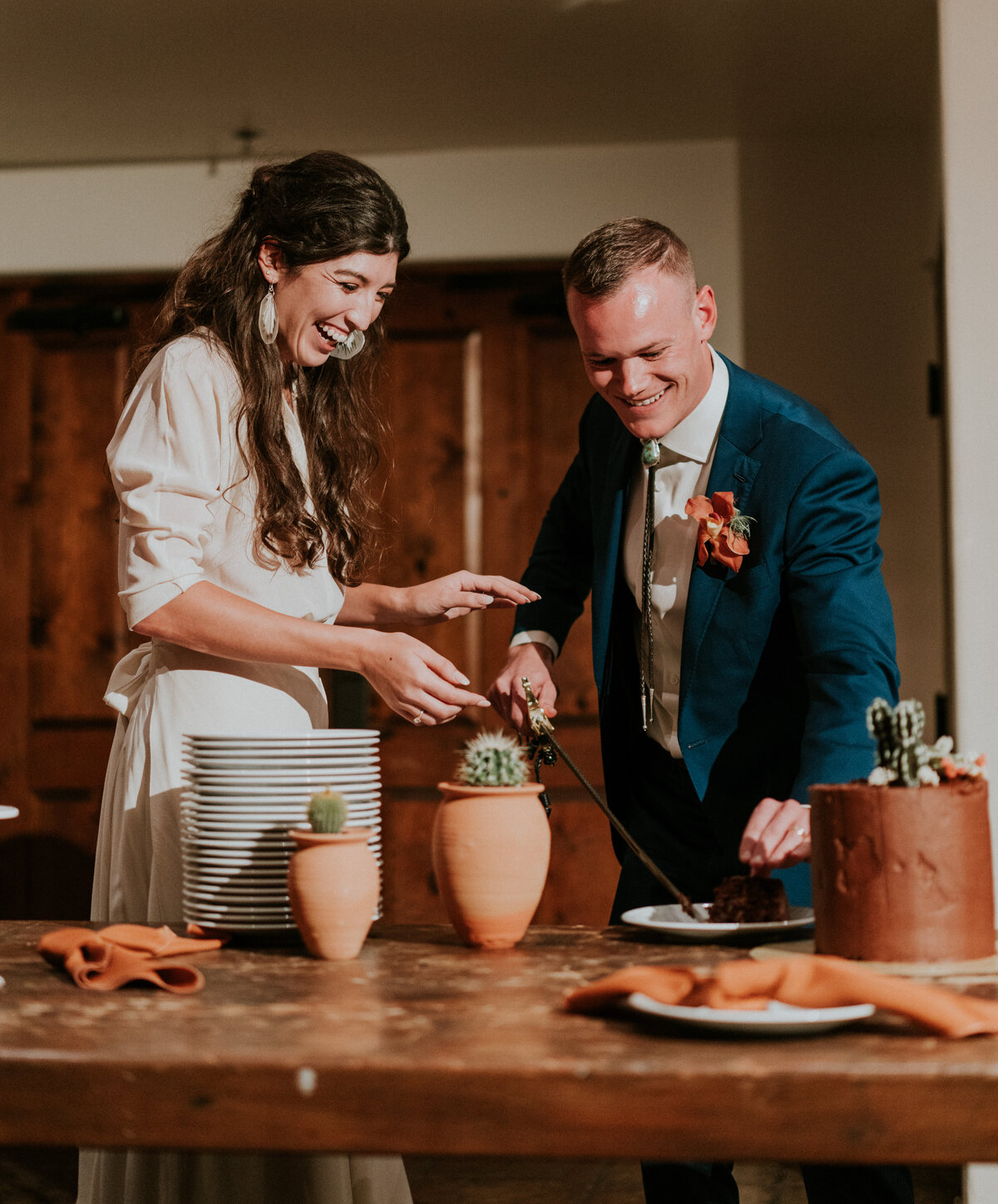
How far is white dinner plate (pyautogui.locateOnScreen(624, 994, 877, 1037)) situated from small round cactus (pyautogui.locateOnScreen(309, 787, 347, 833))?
407 millimetres

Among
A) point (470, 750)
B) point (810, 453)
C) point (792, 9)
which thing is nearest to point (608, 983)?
point (470, 750)

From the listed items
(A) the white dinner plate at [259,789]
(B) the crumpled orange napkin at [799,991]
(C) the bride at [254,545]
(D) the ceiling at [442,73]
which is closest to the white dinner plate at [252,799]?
(A) the white dinner plate at [259,789]

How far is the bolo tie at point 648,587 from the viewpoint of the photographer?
196 centimetres

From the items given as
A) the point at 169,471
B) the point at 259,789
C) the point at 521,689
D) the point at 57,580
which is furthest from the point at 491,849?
the point at 57,580

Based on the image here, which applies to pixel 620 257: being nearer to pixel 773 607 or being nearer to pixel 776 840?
pixel 773 607

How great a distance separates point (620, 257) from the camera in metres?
1.88

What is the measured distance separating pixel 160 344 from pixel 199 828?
81cm

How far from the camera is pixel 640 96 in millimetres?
3947

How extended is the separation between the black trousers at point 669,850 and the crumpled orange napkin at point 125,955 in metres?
0.82

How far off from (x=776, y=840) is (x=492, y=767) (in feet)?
1.05

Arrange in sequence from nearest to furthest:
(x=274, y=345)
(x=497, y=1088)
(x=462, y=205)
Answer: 1. (x=497, y=1088)
2. (x=274, y=345)
3. (x=462, y=205)

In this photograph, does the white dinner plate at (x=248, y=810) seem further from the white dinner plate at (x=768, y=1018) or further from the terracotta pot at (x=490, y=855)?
the white dinner plate at (x=768, y=1018)

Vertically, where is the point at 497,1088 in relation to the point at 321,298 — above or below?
below

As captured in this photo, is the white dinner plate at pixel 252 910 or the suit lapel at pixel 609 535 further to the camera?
the suit lapel at pixel 609 535
